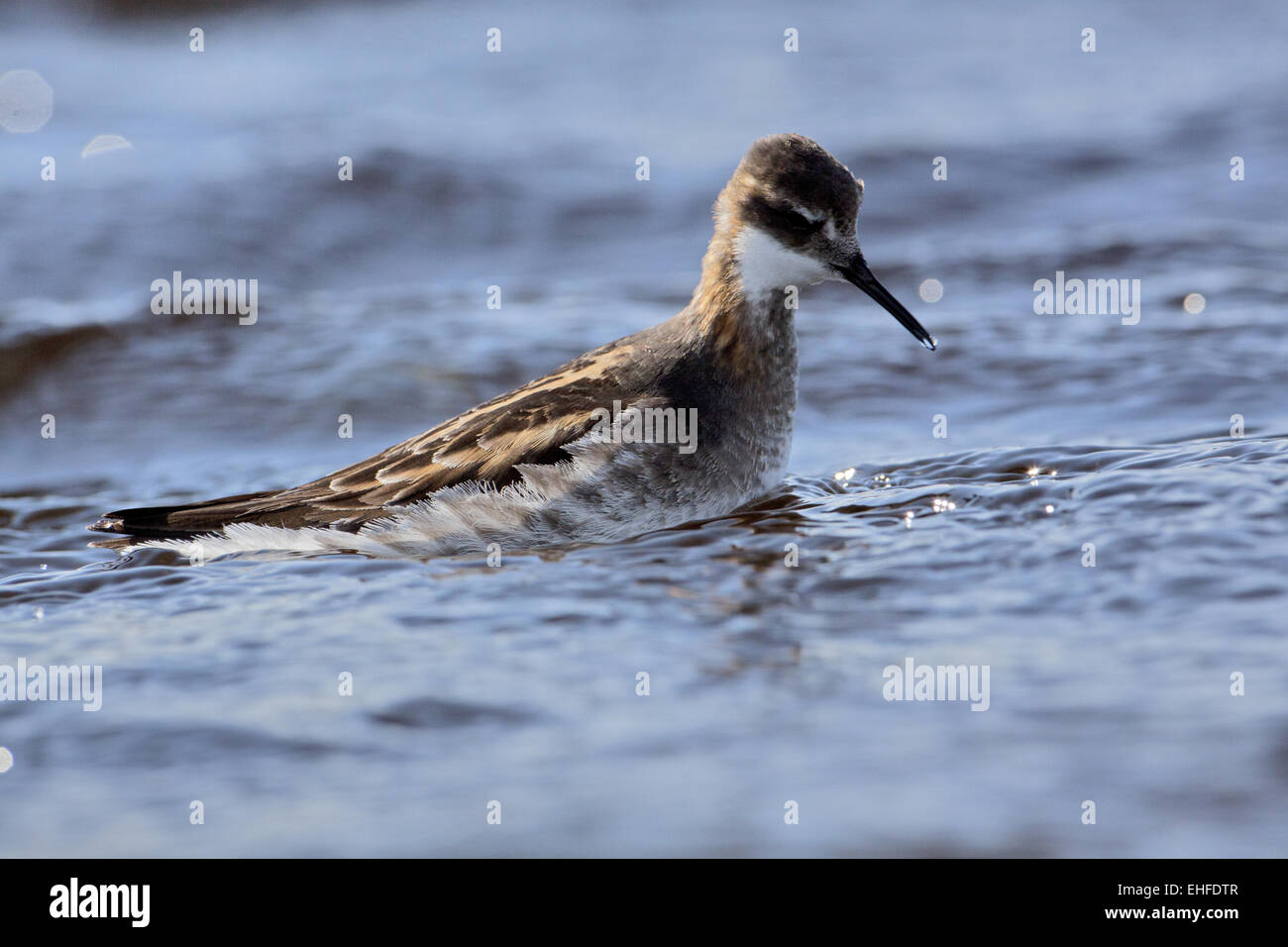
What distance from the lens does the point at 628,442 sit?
6770 millimetres

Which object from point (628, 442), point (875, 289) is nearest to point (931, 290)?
point (875, 289)

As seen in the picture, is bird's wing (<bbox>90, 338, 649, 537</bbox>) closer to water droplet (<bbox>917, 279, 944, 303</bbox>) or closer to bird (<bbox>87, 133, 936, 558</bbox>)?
bird (<bbox>87, 133, 936, 558</bbox>)

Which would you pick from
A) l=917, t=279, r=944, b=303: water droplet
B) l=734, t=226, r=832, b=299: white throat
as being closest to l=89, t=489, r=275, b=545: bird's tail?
l=734, t=226, r=832, b=299: white throat

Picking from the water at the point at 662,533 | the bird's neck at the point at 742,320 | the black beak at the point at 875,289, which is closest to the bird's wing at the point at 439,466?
the water at the point at 662,533

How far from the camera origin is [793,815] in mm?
4238

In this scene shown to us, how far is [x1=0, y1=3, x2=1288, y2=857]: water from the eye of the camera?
175 inches

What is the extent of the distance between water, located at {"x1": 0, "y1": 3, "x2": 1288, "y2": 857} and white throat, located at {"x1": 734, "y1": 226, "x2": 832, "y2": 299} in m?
1.09

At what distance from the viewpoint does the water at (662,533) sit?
4438 mm

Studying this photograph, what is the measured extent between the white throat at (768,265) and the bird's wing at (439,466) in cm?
82

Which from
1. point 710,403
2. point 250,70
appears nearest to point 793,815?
point 710,403

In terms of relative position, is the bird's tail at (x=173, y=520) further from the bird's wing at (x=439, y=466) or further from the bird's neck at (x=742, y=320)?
the bird's neck at (x=742, y=320)

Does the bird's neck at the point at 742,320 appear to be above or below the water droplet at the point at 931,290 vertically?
below

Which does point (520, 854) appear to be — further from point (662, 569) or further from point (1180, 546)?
point (1180, 546)

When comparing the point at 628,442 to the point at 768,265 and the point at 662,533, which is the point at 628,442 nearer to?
the point at 662,533
